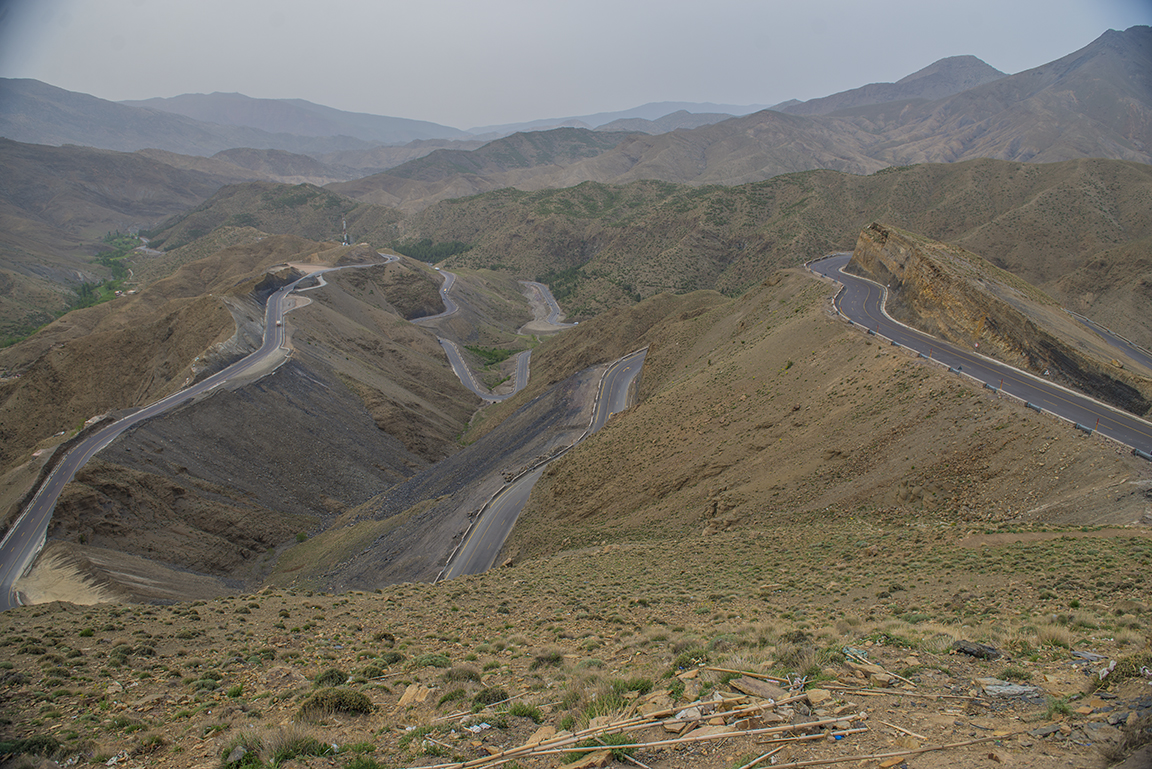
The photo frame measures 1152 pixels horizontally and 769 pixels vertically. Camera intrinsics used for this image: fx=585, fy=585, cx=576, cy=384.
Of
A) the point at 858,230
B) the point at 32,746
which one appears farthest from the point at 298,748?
the point at 858,230

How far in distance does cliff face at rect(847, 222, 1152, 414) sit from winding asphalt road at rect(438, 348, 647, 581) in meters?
21.0

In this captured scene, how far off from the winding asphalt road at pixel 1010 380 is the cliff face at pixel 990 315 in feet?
3.12

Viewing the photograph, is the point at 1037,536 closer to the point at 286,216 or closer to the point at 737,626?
the point at 737,626

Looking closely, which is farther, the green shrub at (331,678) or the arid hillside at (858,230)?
the arid hillside at (858,230)

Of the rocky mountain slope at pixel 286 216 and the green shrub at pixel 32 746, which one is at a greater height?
the rocky mountain slope at pixel 286 216

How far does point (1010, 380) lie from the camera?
2525 centimetres

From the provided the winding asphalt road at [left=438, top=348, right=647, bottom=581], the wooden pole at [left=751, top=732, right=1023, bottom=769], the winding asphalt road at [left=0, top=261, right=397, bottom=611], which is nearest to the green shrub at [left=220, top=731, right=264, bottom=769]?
the wooden pole at [left=751, top=732, right=1023, bottom=769]

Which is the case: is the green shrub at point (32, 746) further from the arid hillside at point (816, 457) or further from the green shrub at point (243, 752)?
the arid hillside at point (816, 457)

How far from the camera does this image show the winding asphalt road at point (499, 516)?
29.0m

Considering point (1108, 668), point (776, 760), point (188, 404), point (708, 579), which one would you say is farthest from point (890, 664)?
point (188, 404)

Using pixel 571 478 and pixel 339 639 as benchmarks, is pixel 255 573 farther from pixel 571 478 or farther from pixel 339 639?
pixel 339 639

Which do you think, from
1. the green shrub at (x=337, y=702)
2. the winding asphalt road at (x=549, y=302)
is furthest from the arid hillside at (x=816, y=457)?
the winding asphalt road at (x=549, y=302)

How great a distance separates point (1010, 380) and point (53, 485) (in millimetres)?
47831

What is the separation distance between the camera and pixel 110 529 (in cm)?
3017
